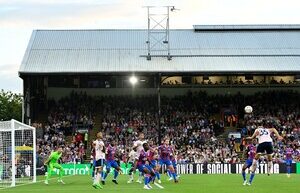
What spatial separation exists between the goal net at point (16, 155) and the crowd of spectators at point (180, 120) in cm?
939

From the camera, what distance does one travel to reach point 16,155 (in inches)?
1689

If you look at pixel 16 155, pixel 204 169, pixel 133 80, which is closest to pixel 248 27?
pixel 133 80

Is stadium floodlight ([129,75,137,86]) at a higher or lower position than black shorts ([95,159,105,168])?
higher

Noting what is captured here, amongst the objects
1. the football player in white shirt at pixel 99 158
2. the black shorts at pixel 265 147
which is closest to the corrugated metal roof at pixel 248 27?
the football player in white shirt at pixel 99 158

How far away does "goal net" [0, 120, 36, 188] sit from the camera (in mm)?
35938

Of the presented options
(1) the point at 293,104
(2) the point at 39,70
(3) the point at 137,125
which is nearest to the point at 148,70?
(3) the point at 137,125

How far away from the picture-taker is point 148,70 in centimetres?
5997

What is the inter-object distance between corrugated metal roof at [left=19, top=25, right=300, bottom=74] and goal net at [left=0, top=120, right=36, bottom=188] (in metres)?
13.4

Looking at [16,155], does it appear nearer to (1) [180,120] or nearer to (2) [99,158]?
(2) [99,158]

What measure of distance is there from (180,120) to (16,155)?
23508 millimetres

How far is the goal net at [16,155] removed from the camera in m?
35.9

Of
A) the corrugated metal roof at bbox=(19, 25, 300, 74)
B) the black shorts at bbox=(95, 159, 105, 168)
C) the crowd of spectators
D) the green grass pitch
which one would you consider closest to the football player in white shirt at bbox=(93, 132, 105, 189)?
the black shorts at bbox=(95, 159, 105, 168)

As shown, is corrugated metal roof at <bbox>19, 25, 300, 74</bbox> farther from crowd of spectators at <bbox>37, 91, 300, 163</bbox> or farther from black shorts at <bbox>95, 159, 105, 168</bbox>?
black shorts at <bbox>95, 159, 105, 168</bbox>

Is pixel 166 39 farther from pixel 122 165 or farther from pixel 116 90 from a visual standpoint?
pixel 122 165
